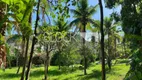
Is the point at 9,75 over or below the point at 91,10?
below

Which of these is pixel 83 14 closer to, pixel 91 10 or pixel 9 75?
pixel 91 10

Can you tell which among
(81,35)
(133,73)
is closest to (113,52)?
(81,35)

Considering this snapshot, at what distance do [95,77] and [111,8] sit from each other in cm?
1541

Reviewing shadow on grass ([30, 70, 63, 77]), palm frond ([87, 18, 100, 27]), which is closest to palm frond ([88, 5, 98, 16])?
palm frond ([87, 18, 100, 27])

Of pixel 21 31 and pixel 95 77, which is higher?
pixel 21 31

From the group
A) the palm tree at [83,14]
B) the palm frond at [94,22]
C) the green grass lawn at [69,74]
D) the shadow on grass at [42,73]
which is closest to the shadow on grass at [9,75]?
the green grass lawn at [69,74]

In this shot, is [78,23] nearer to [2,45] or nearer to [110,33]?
[110,33]

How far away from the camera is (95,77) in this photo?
45.1 meters

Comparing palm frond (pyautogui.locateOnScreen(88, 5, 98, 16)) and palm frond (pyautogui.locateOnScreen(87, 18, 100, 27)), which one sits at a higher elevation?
palm frond (pyautogui.locateOnScreen(88, 5, 98, 16))

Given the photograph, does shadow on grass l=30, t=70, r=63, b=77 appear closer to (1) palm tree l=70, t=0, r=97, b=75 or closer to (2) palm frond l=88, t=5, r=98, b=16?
(1) palm tree l=70, t=0, r=97, b=75

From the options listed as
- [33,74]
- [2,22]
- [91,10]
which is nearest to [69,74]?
[33,74]

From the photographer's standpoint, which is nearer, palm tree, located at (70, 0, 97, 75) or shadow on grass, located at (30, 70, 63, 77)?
shadow on grass, located at (30, 70, 63, 77)

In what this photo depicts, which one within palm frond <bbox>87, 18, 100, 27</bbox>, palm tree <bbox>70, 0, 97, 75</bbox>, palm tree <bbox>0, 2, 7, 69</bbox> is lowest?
palm tree <bbox>0, 2, 7, 69</bbox>

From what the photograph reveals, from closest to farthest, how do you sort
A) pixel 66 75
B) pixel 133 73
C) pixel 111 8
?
pixel 133 73 → pixel 111 8 → pixel 66 75
